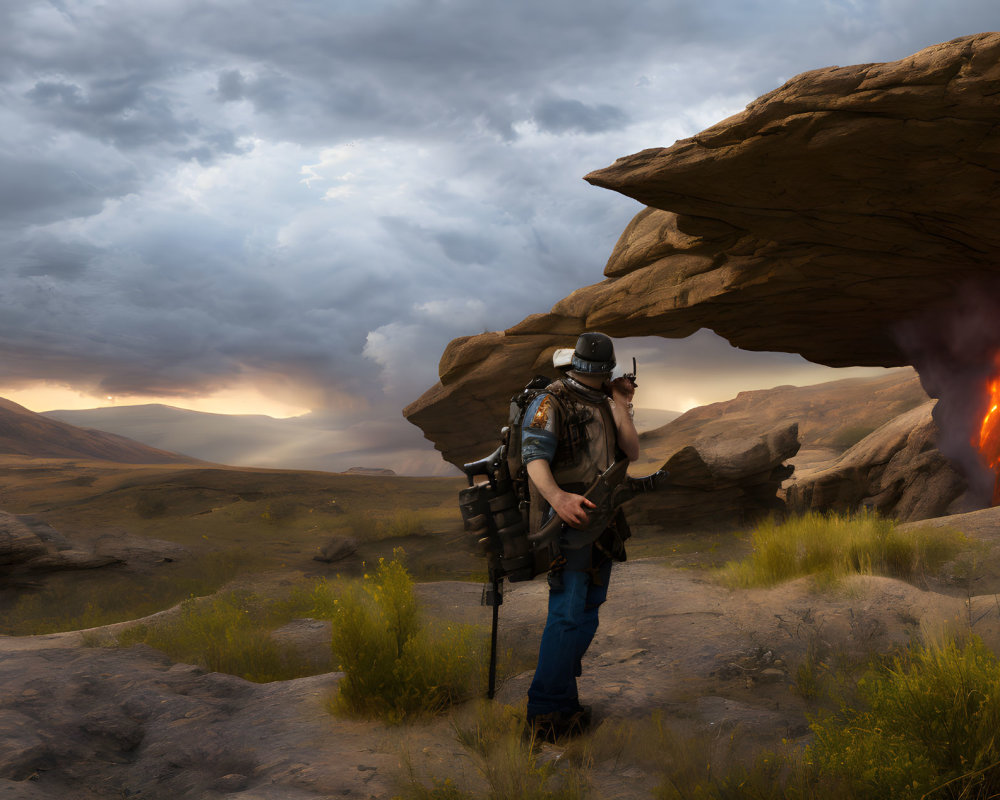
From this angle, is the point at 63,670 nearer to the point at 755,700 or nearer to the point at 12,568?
the point at 755,700

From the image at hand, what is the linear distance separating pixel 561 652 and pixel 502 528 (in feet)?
2.63

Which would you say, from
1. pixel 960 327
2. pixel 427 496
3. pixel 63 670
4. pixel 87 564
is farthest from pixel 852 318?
pixel 427 496

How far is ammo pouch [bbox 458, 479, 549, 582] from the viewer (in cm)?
405

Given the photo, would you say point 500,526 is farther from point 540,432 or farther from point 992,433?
point 992,433

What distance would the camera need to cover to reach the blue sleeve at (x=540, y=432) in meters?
3.78

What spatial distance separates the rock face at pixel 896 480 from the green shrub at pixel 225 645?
11.3 meters

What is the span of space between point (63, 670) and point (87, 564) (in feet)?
31.7

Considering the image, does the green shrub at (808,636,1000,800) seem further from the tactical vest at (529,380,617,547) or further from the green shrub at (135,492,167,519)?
the green shrub at (135,492,167,519)

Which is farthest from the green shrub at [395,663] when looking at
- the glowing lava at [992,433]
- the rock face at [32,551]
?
the glowing lava at [992,433]

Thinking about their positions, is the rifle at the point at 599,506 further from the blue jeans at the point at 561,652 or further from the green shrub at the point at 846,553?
the green shrub at the point at 846,553

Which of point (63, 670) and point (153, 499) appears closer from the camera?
point (63, 670)

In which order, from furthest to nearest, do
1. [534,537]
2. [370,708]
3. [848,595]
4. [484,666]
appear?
[848,595], [484,666], [370,708], [534,537]

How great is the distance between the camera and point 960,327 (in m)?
12.1

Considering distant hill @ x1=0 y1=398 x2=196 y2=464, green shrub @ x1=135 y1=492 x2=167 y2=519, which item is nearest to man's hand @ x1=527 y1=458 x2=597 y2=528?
green shrub @ x1=135 y1=492 x2=167 y2=519
